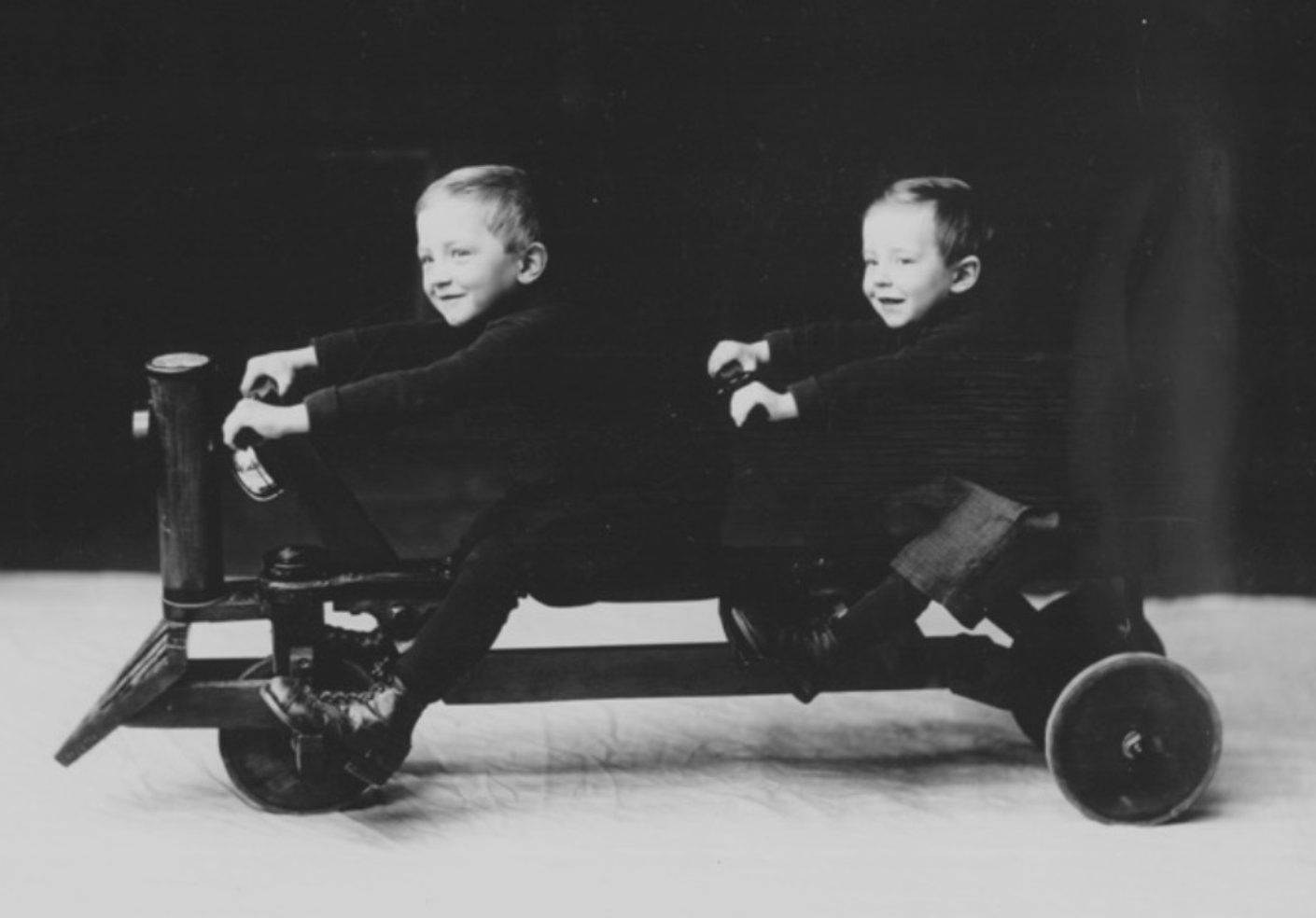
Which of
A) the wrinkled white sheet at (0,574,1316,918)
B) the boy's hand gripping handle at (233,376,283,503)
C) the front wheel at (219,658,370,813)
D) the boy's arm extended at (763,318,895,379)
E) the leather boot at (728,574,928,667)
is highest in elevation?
the boy's arm extended at (763,318,895,379)

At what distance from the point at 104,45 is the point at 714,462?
45.7 inches

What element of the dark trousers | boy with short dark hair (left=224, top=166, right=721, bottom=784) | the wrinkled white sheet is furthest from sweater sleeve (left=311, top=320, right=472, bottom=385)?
the wrinkled white sheet

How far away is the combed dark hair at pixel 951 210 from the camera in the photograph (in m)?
2.94

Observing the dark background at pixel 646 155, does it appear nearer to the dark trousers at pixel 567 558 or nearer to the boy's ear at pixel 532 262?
the boy's ear at pixel 532 262

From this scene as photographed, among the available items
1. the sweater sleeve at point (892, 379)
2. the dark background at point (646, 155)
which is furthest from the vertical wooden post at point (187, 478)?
the sweater sleeve at point (892, 379)

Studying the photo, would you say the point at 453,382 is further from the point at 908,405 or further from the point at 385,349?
the point at 908,405

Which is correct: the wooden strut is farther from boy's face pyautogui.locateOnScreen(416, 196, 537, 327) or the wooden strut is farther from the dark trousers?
boy's face pyautogui.locateOnScreen(416, 196, 537, 327)

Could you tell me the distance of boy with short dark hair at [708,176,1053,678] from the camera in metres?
2.91

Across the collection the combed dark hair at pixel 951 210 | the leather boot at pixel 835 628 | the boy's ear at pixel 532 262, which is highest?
the combed dark hair at pixel 951 210

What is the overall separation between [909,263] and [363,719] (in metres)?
1.00

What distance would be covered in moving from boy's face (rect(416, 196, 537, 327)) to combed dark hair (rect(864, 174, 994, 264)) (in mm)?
539

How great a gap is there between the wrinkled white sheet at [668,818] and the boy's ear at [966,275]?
74 centimetres

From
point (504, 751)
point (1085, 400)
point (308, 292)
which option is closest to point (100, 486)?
point (308, 292)

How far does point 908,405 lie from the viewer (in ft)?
9.65
